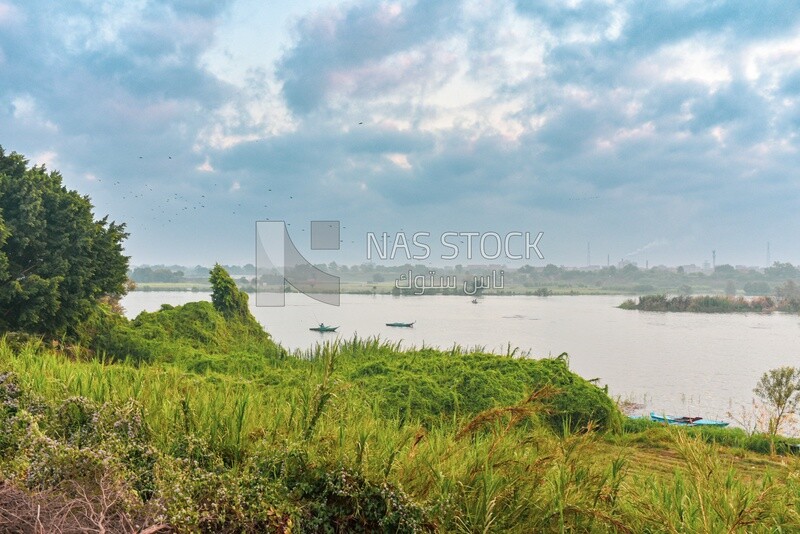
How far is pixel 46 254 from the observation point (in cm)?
973

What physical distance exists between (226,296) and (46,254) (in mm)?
4621

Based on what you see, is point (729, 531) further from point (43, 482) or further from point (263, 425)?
point (43, 482)

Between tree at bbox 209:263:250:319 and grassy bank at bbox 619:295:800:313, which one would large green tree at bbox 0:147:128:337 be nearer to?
tree at bbox 209:263:250:319

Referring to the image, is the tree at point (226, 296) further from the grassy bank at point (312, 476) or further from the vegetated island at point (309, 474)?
the grassy bank at point (312, 476)

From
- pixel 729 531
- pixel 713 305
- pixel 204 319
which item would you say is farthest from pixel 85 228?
pixel 713 305

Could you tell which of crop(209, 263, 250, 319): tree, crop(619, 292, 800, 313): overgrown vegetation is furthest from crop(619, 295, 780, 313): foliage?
crop(209, 263, 250, 319): tree

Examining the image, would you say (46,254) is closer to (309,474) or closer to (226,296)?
(226,296)

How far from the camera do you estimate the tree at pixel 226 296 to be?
46.0 ft

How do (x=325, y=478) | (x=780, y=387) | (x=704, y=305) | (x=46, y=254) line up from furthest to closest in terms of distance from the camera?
(x=704, y=305)
(x=780, y=387)
(x=46, y=254)
(x=325, y=478)

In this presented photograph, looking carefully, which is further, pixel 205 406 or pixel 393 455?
pixel 205 406

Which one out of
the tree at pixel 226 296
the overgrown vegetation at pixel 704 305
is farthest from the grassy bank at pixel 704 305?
the tree at pixel 226 296

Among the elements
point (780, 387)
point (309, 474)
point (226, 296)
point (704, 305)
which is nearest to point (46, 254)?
point (226, 296)

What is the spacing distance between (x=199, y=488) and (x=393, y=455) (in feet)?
2.89

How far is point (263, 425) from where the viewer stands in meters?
3.63
